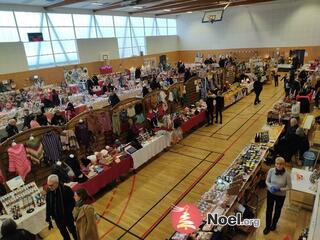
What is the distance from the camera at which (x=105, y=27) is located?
20.9 meters

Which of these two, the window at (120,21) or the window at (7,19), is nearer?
the window at (7,19)

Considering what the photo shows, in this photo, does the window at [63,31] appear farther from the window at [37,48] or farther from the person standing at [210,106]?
the person standing at [210,106]

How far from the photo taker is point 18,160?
538 cm

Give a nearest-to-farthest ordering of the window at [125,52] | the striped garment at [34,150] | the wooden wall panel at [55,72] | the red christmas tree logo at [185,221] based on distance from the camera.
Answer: the red christmas tree logo at [185,221], the striped garment at [34,150], the wooden wall panel at [55,72], the window at [125,52]

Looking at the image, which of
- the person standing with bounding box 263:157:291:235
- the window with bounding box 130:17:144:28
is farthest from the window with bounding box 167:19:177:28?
the person standing with bounding box 263:157:291:235

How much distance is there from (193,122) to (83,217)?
6.49m

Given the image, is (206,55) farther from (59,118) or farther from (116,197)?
(116,197)

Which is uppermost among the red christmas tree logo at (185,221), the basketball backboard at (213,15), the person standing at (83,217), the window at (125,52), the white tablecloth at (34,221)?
the basketball backboard at (213,15)

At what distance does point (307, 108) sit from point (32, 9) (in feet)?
54.0

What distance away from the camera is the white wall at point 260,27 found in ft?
65.9

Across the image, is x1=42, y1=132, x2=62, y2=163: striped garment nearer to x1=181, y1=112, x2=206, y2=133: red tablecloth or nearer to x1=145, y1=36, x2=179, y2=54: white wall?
x1=181, y1=112, x2=206, y2=133: red tablecloth

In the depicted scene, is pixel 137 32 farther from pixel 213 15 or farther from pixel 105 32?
pixel 213 15

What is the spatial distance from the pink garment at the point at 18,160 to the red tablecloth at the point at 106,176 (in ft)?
4.05

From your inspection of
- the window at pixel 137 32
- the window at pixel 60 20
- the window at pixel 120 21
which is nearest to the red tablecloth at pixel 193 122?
the window at pixel 60 20
